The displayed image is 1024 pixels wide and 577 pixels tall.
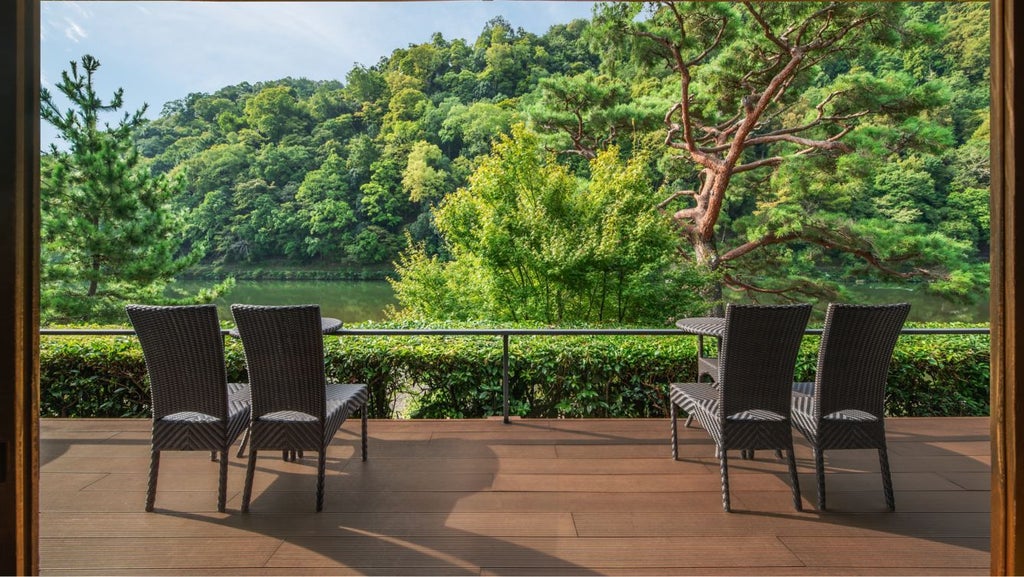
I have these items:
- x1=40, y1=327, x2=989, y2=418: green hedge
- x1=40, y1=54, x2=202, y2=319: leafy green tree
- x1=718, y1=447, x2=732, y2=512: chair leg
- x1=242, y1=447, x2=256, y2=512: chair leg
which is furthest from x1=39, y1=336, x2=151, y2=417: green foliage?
x1=40, y1=54, x2=202, y2=319: leafy green tree

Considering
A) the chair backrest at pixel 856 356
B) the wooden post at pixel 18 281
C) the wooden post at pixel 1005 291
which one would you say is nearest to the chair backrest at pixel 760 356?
the chair backrest at pixel 856 356

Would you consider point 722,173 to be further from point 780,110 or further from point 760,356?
point 760,356

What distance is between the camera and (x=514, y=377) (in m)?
4.41

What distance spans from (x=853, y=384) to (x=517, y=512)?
1.58 metres

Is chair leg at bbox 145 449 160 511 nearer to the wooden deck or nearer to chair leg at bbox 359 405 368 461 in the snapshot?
the wooden deck

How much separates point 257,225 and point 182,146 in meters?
5.57

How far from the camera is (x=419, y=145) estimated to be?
2334 cm

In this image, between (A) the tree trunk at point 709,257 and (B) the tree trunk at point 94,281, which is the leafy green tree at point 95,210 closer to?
(B) the tree trunk at point 94,281

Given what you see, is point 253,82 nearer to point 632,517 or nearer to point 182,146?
point 182,146

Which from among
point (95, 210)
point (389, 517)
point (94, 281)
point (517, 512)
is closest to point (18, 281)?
point (389, 517)

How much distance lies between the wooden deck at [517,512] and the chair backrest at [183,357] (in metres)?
0.46

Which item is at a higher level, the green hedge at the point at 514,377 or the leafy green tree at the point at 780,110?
the leafy green tree at the point at 780,110

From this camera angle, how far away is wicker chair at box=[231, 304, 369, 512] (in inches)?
103

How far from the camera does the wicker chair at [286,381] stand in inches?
103
